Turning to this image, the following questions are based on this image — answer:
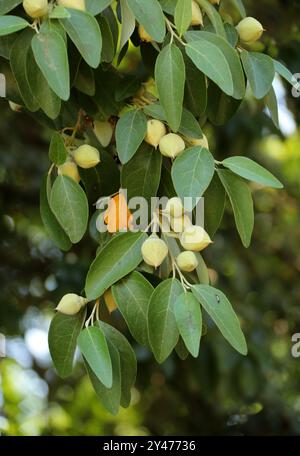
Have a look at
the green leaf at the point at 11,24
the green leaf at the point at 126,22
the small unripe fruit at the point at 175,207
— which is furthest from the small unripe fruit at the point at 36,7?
the small unripe fruit at the point at 175,207

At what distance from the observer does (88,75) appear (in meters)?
1.06

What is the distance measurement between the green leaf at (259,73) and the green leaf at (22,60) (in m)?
0.25

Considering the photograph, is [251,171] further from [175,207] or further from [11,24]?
[11,24]

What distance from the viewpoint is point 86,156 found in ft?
3.27

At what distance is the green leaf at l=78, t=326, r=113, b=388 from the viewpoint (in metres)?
0.83

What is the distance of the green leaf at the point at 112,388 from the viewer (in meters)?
0.89

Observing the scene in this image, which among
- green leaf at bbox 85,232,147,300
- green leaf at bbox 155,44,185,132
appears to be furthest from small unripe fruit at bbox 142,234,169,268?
green leaf at bbox 155,44,185,132

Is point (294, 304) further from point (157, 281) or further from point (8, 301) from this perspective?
point (157, 281)

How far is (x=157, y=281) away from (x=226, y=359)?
4.39ft

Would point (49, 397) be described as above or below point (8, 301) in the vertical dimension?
below

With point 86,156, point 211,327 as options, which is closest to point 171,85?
point 86,156

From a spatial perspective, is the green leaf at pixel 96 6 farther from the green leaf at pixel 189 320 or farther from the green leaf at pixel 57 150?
the green leaf at pixel 189 320

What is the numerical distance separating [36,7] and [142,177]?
0.72ft
